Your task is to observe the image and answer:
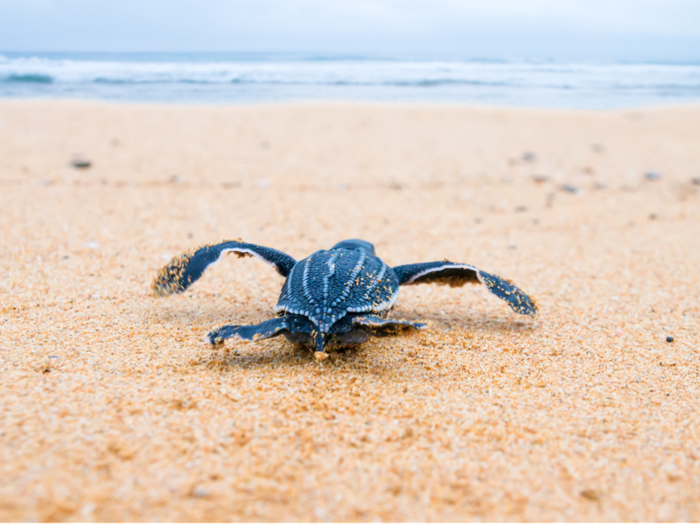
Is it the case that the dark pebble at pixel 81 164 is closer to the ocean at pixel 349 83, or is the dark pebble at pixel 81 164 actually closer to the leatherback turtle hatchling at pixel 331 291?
the leatherback turtle hatchling at pixel 331 291

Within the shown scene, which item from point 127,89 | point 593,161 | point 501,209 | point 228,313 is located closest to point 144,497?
point 228,313

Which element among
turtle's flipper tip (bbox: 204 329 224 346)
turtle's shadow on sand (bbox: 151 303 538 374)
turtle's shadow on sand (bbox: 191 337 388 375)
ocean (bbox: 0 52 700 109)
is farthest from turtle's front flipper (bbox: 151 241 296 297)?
ocean (bbox: 0 52 700 109)

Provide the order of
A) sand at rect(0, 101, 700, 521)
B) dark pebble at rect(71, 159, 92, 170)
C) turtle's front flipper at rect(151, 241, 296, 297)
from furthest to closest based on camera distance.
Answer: dark pebble at rect(71, 159, 92, 170), turtle's front flipper at rect(151, 241, 296, 297), sand at rect(0, 101, 700, 521)

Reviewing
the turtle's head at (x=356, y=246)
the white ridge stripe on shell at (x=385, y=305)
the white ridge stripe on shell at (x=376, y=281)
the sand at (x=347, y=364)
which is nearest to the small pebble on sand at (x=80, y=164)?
the sand at (x=347, y=364)

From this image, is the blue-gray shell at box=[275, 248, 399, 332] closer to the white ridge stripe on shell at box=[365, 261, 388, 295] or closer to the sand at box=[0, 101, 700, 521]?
the white ridge stripe on shell at box=[365, 261, 388, 295]

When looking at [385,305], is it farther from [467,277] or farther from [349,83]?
[349,83]

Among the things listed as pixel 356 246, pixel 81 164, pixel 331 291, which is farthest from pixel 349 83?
pixel 331 291

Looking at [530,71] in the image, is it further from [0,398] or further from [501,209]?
[0,398]
